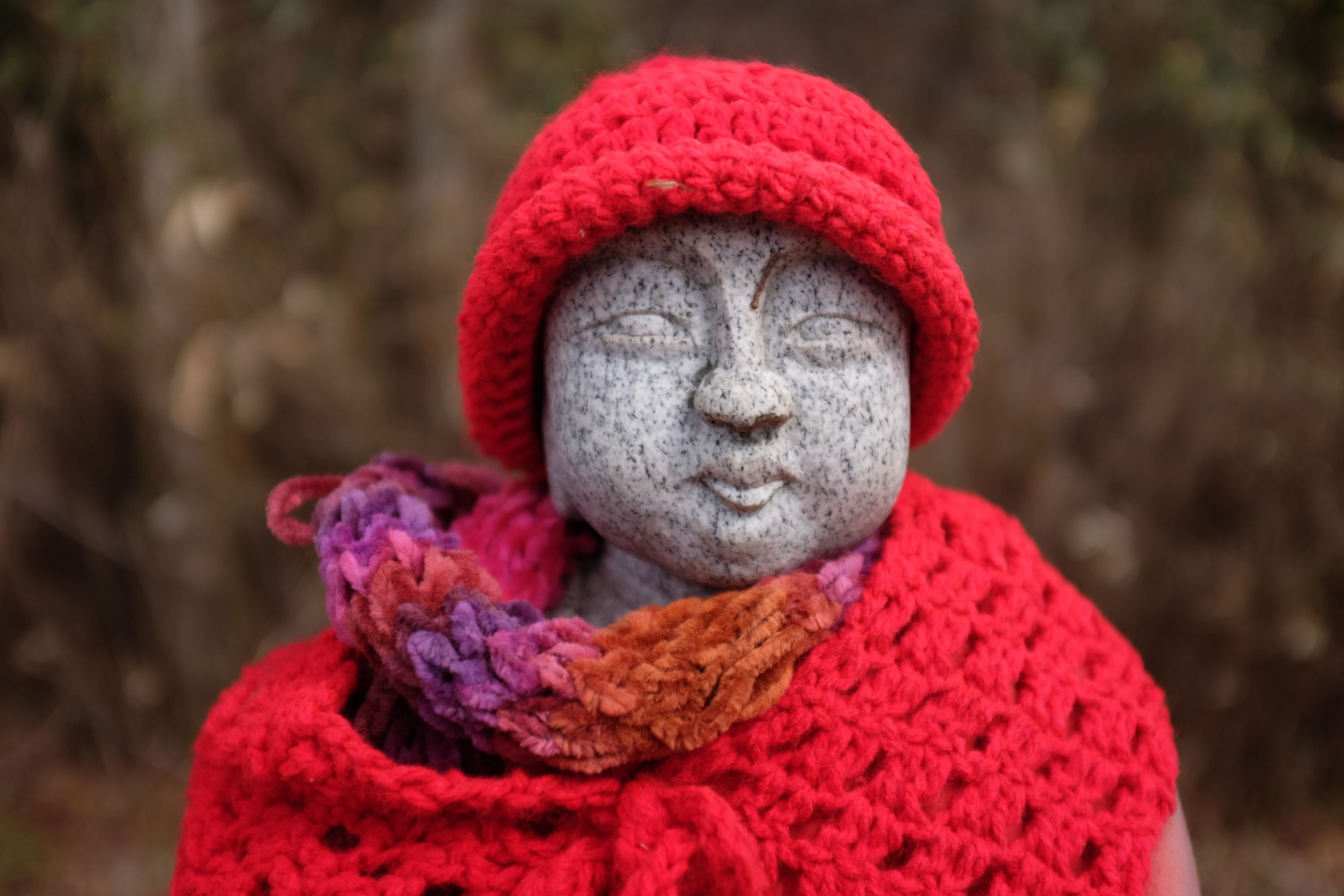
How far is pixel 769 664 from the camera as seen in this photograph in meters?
0.80

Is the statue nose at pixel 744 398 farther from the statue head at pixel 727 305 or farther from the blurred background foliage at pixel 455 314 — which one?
the blurred background foliage at pixel 455 314

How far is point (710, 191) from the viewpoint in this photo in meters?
0.77

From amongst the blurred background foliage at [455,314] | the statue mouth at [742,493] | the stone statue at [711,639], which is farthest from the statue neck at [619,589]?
the blurred background foliage at [455,314]

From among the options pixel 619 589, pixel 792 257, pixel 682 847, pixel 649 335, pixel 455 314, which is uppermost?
pixel 792 257

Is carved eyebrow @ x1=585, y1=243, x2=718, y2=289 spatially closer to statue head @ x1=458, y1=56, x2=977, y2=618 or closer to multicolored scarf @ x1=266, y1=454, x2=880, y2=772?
statue head @ x1=458, y1=56, x2=977, y2=618

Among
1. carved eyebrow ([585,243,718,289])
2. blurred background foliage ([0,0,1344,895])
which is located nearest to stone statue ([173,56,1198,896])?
carved eyebrow ([585,243,718,289])

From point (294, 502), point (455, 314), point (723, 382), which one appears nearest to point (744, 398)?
point (723, 382)

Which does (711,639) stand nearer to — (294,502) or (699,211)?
(699,211)

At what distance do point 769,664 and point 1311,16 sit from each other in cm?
193

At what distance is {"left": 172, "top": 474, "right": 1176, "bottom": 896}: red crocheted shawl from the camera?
769 millimetres

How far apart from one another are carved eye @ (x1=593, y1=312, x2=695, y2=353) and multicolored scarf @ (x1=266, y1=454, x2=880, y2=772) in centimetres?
22

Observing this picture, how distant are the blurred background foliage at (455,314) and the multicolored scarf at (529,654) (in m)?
1.32

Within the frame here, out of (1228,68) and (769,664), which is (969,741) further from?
(1228,68)

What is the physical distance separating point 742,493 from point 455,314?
149 cm
